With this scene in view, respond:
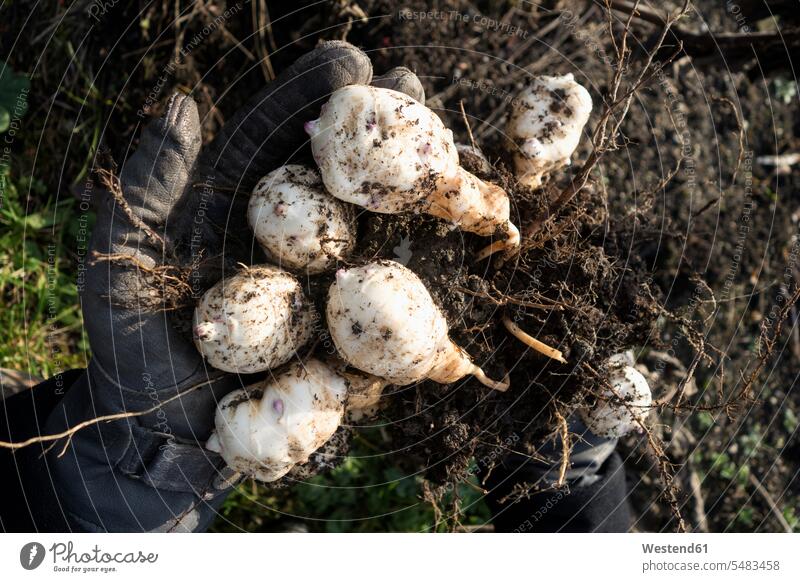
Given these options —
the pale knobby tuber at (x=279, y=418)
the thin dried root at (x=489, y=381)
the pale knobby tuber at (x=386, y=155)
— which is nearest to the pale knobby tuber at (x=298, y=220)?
the pale knobby tuber at (x=386, y=155)

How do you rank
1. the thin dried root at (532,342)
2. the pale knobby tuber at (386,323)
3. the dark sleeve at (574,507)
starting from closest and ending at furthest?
the pale knobby tuber at (386,323) < the thin dried root at (532,342) < the dark sleeve at (574,507)

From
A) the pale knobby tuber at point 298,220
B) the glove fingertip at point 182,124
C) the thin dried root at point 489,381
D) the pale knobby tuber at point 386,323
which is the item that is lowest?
the thin dried root at point 489,381

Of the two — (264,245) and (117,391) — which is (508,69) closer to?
(264,245)

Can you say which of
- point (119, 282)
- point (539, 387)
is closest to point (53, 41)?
point (119, 282)

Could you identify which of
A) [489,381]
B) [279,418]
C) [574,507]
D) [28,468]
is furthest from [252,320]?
[574,507]

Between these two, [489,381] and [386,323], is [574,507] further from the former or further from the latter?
[386,323]

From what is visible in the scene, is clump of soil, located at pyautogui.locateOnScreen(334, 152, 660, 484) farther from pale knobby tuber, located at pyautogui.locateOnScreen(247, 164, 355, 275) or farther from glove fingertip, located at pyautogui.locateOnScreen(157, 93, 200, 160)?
glove fingertip, located at pyautogui.locateOnScreen(157, 93, 200, 160)

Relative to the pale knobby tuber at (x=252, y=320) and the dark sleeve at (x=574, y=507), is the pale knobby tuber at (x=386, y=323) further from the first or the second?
the dark sleeve at (x=574, y=507)
